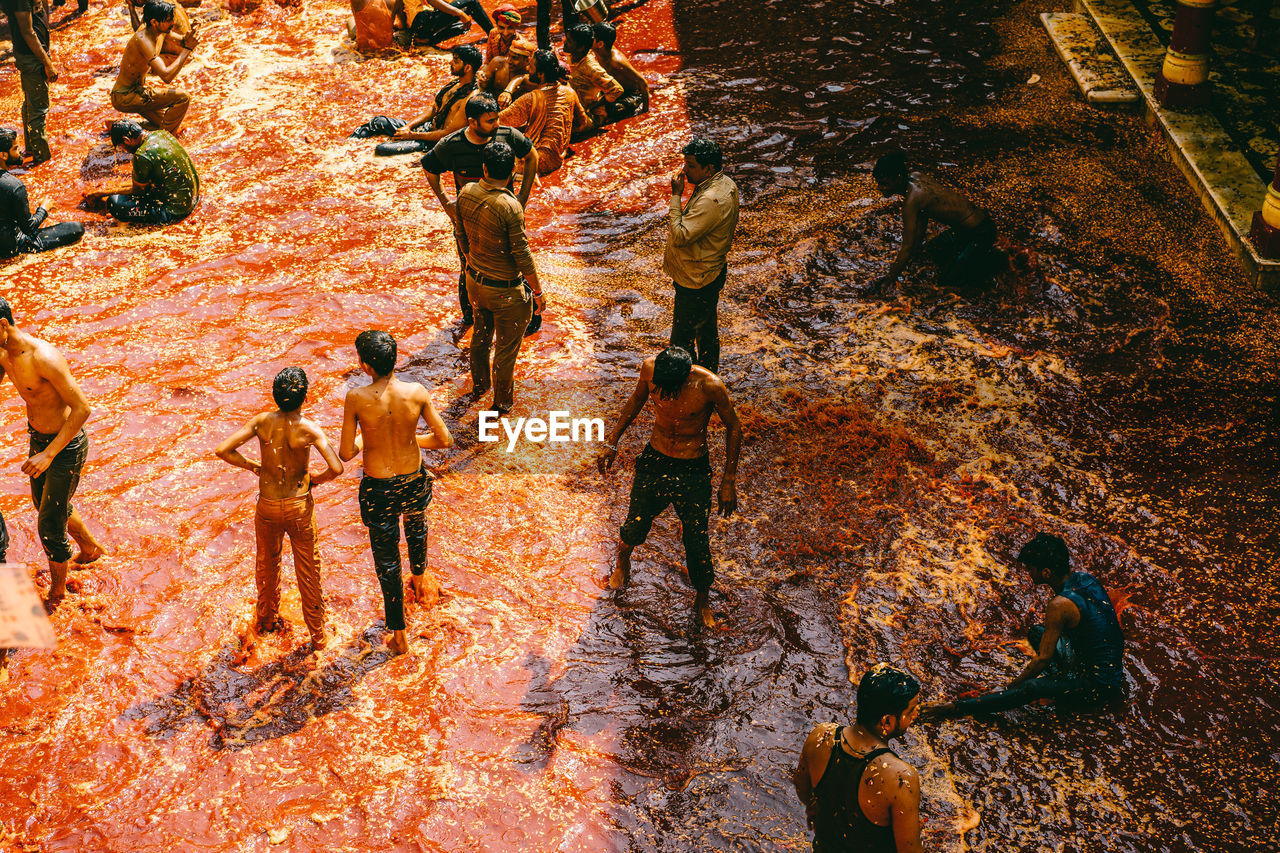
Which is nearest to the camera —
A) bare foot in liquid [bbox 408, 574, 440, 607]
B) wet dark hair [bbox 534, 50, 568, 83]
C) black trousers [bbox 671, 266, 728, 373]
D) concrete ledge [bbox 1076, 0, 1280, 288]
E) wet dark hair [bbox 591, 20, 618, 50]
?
bare foot in liquid [bbox 408, 574, 440, 607]

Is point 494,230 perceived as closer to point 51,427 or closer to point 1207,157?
point 51,427

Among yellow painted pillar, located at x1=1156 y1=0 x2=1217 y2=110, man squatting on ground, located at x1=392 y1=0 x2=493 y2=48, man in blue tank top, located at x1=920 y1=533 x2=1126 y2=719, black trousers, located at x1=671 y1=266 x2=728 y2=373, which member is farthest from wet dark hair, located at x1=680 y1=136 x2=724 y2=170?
man squatting on ground, located at x1=392 y1=0 x2=493 y2=48

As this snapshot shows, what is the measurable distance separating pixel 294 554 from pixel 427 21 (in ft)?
33.5

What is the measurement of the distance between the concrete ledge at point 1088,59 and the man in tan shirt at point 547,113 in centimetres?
573

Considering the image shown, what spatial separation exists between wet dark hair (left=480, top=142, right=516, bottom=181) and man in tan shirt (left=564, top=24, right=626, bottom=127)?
4.87 meters

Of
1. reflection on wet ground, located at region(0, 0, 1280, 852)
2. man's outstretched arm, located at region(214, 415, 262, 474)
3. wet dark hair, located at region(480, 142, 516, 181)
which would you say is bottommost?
reflection on wet ground, located at region(0, 0, 1280, 852)

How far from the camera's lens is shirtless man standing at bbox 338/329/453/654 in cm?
522

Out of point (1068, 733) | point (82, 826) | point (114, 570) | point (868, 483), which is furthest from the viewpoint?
point (868, 483)

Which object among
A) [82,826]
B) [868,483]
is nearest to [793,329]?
[868,483]

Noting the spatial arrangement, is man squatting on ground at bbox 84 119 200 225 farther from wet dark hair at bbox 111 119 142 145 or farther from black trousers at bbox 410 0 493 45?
black trousers at bbox 410 0 493 45

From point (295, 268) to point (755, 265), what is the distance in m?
4.28

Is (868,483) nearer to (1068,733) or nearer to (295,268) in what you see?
(1068,733)

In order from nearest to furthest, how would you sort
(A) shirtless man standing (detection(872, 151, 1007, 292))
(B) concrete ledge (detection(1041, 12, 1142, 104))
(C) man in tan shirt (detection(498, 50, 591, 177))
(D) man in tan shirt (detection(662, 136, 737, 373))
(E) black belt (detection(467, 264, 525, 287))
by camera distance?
1. (D) man in tan shirt (detection(662, 136, 737, 373))
2. (E) black belt (detection(467, 264, 525, 287))
3. (A) shirtless man standing (detection(872, 151, 1007, 292))
4. (C) man in tan shirt (detection(498, 50, 591, 177))
5. (B) concrete ledge (detection(1041, 12, 1142, 104))

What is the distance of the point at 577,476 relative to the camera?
23.4ft
